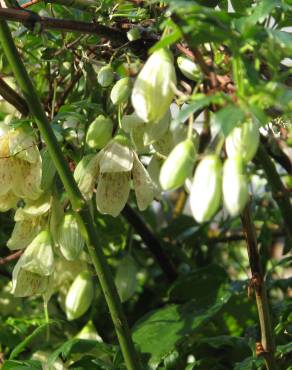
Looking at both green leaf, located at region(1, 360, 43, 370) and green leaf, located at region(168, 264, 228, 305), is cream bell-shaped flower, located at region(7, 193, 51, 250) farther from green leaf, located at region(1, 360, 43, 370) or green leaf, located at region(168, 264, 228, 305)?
green leaf, located at region(168, 264, 228, 305)

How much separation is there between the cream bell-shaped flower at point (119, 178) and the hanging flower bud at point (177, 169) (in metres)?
0.26

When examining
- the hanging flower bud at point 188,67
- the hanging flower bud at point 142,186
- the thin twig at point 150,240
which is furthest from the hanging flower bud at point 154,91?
the thin twig at point 150,240

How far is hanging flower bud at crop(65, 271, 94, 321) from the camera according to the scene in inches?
44.3

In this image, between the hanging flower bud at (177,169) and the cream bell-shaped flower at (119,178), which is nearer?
the hanging flower bud at (177,169)

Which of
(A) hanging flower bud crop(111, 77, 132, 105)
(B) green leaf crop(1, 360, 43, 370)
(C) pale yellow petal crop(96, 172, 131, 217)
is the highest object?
(A) hanging flower bud crop(111, 77, 132, 105)

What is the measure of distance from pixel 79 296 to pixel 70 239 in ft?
0.68

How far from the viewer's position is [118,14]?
93cm

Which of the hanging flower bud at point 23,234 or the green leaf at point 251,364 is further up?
the hanging flower bud at point 23,234

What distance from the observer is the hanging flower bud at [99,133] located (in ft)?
3.12

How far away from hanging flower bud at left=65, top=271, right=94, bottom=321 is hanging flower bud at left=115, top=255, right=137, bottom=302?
93mm

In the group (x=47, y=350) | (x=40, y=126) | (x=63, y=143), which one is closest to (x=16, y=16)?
(x=40, y=126)

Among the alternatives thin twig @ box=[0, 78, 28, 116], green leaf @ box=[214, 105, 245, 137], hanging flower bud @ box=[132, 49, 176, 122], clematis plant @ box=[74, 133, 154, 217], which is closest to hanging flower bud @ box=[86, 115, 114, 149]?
clematis plant @ box=[74, 133, 154, 217]

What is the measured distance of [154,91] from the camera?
0.69 metres

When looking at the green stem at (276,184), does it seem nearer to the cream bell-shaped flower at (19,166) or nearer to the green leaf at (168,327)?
the green leaf at (168,327)
